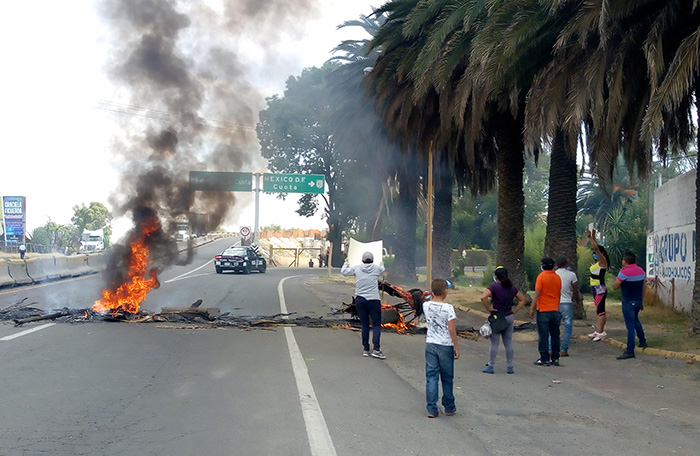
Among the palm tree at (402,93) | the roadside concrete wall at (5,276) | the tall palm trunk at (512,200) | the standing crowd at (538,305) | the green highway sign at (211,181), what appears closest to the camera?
the standing crowd at (538,305)

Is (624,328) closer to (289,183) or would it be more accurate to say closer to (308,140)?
(289,183)

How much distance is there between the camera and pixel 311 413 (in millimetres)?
6387

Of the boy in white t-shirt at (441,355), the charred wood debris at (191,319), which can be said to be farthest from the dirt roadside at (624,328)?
the boy in white t-shirt at (441,355)

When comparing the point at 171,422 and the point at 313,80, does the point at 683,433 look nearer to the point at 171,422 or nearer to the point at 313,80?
the point at 171,422

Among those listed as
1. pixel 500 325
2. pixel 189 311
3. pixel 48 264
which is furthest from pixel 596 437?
pixel 48 264

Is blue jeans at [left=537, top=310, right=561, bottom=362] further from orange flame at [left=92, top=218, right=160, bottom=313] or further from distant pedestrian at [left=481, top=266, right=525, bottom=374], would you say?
orange flame at [left=92, top=218, right=160, bottom=313]

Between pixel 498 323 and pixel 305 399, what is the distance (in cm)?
334

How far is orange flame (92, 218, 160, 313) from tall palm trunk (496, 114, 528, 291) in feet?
30.0

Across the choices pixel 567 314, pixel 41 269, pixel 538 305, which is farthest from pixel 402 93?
pixel 41 269

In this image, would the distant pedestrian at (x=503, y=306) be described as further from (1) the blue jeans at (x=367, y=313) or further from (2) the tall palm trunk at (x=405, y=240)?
(2) the tall palm trunk at (x=405, y=240)

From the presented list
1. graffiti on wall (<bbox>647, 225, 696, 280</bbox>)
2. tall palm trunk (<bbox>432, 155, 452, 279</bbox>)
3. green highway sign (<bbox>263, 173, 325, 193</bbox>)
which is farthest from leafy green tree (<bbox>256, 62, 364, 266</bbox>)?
graffiti on wall (<bbox>647, 225, 696, 280</bbox>)

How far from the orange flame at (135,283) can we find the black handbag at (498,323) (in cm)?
856

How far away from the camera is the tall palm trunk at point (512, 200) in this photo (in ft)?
57.9

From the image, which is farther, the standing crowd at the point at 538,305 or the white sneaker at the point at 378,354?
the white sneaker at the point at 378,354
